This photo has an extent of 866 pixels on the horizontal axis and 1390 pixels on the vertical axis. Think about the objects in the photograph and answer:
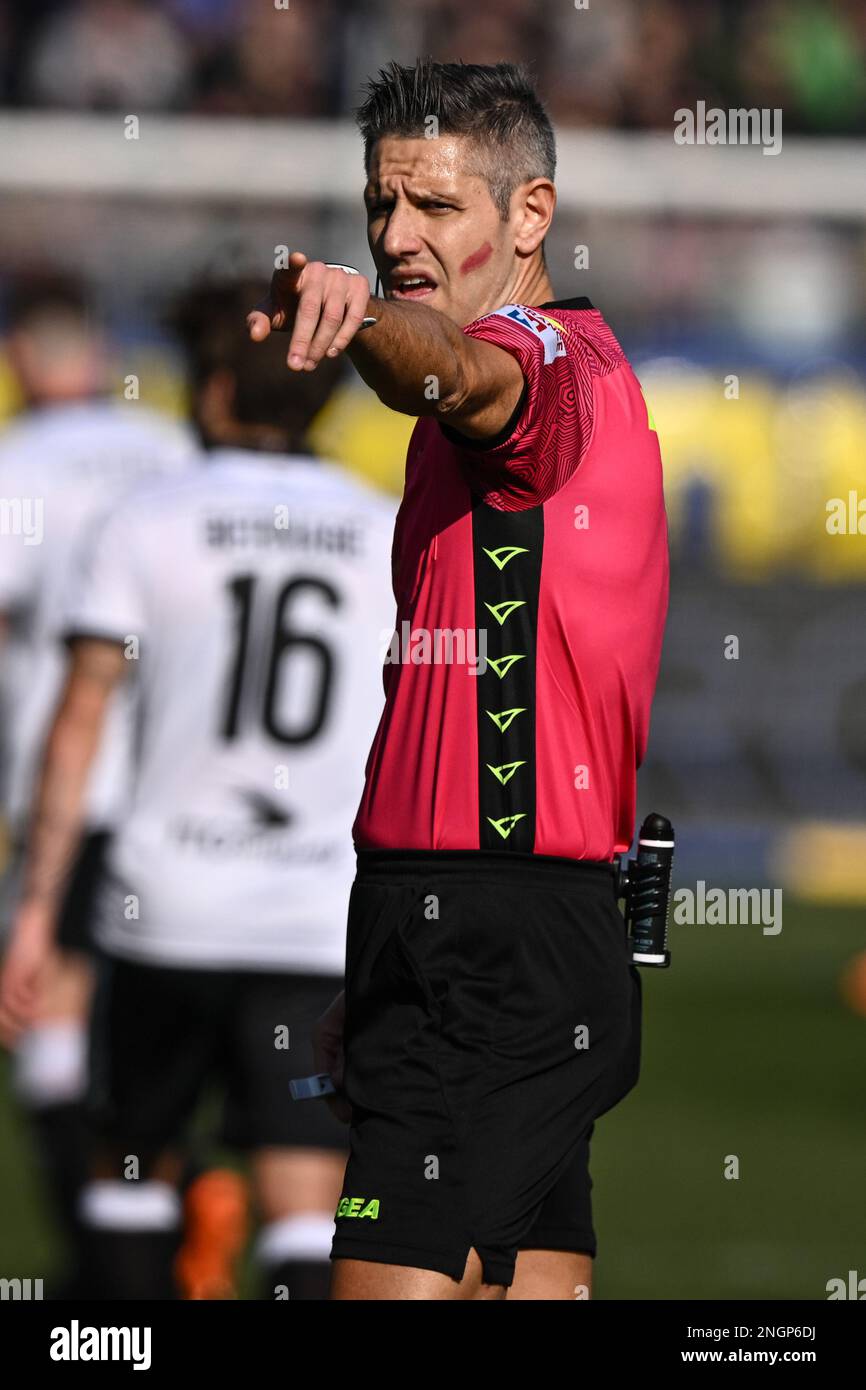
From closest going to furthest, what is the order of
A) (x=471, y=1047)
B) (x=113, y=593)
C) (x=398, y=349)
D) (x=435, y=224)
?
(x=398, y=349)
(x=471, y=1047)
(x=435, y=224)
(x=113, y=593)

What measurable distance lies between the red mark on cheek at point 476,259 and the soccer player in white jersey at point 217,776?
149 cm

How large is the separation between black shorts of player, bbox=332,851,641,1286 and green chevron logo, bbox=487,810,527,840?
4cm

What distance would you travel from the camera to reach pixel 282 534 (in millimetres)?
4723

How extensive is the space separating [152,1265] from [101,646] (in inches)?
54.4

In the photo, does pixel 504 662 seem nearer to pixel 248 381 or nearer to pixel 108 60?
pixel 248 381

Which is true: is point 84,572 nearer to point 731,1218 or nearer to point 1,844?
point 731,1218

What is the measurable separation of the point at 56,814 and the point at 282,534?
0.82m

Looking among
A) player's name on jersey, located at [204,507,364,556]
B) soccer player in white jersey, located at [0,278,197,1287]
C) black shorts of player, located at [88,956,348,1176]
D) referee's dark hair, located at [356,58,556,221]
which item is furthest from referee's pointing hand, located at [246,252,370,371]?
soccer player in white jersey, located at [0,278,197,1287]

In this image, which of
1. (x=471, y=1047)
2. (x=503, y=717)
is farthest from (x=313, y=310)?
(x=471, y=1047)

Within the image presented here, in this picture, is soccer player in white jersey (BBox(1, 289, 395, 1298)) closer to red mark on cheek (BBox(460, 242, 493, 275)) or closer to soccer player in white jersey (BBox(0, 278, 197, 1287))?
soccer player in white jersey (BBox(0, 278, 197, 1287))

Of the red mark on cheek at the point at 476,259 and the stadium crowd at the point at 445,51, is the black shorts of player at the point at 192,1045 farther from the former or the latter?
the stadium crowd at the point at 445,51

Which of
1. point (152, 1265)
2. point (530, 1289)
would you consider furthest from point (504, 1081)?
point (152, 1265)

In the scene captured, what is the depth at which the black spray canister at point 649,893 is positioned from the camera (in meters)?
3.34

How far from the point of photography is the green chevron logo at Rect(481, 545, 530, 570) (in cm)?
314
